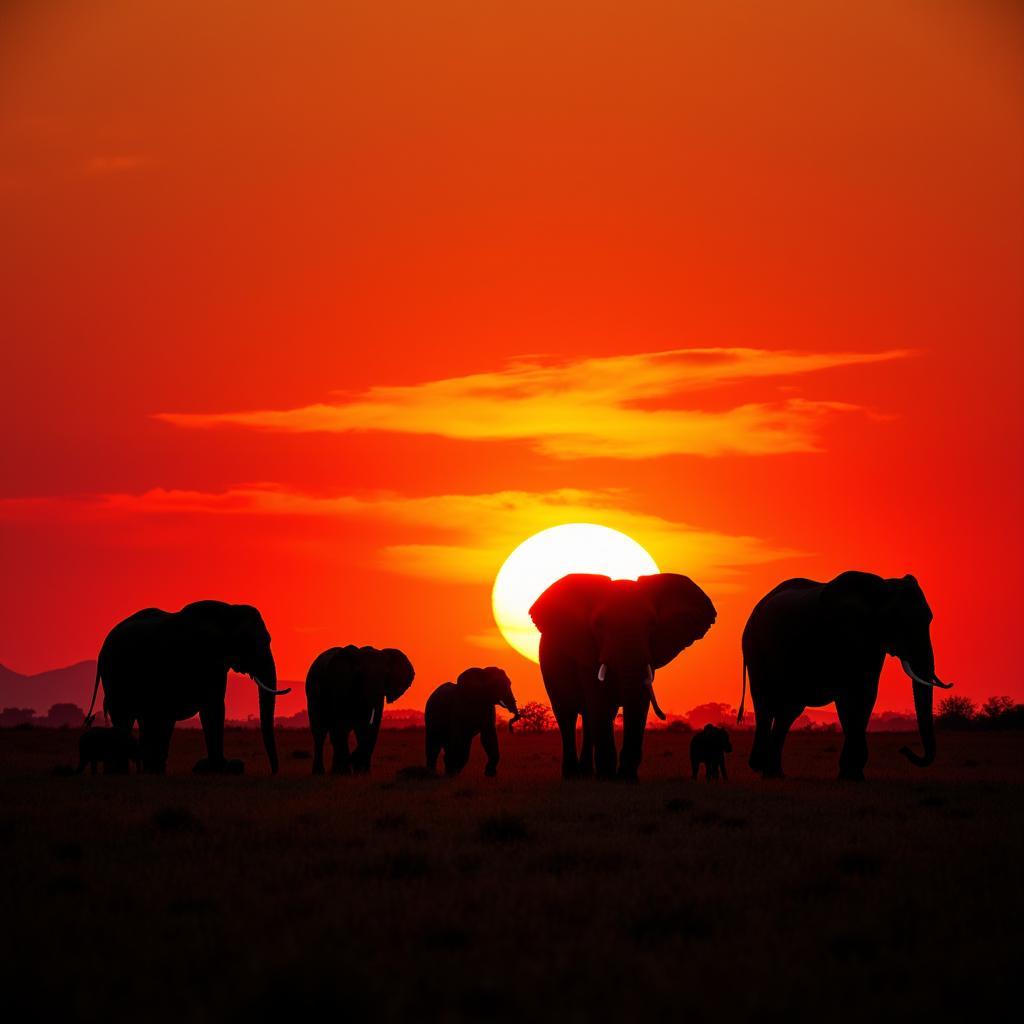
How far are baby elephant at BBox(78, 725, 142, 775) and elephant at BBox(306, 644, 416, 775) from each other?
3972 millimetres

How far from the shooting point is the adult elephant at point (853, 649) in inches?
1043

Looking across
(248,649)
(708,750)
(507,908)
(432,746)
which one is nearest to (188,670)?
(248,649)

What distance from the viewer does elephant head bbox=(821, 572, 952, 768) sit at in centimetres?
2659

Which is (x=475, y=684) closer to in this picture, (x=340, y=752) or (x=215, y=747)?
(x=340, y=752)

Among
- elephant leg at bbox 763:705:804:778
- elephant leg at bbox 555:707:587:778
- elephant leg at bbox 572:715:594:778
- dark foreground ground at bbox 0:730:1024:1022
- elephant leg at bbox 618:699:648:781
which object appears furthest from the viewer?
elephant leg at bbox 555:707:587:778

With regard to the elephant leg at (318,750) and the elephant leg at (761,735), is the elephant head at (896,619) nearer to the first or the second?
the elephant leg at (761,735)

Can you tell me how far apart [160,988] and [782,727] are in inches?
841

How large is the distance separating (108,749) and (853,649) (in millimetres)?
14524

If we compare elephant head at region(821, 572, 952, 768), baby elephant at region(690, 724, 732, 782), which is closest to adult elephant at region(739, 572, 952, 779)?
elephant head at region(821, 572, 952, 768)

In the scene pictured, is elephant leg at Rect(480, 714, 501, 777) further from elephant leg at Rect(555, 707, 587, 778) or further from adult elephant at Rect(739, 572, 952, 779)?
adult elephant at Rect(739, 572, 952, 779)

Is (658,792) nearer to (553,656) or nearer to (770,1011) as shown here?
(553,656)

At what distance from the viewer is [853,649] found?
26312 millimetres

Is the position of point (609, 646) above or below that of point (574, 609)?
below

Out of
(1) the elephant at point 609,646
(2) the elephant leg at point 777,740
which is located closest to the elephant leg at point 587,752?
(1) the elephant at point 609,646
